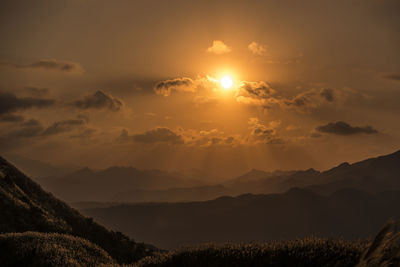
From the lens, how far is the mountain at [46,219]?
34.7m

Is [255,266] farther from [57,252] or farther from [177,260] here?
[57,252]

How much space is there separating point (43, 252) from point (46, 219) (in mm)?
17612

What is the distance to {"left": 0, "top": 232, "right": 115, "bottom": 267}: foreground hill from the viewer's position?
20.2 meters

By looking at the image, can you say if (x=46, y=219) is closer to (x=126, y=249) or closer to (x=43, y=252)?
(x=126, y=249)

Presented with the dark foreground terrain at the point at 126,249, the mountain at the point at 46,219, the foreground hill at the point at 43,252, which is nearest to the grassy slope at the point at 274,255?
the dark foreground terrain at the point at 126,249

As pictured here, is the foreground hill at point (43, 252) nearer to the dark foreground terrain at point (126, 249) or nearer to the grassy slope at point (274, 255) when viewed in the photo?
the dark foreground terrain at point (126, 249)

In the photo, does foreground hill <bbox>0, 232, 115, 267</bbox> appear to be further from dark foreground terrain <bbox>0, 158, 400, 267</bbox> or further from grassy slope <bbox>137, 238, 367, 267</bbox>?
grassy slope <bbox>137, 238, 367, 267</bbox>

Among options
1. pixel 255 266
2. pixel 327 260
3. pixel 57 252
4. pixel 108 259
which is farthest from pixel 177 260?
pixel 108 259

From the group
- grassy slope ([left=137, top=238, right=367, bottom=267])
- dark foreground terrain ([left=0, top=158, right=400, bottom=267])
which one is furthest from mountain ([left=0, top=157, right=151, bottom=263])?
grassy slope ([left=137, top=238, right=367, bottom=267])

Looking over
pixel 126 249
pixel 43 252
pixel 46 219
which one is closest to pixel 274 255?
pixel 43 252

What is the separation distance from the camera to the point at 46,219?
3731 cm

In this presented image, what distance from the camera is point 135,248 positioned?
129 ft

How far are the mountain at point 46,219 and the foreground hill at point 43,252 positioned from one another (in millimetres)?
8030

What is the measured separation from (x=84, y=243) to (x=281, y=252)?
62.8 feet
